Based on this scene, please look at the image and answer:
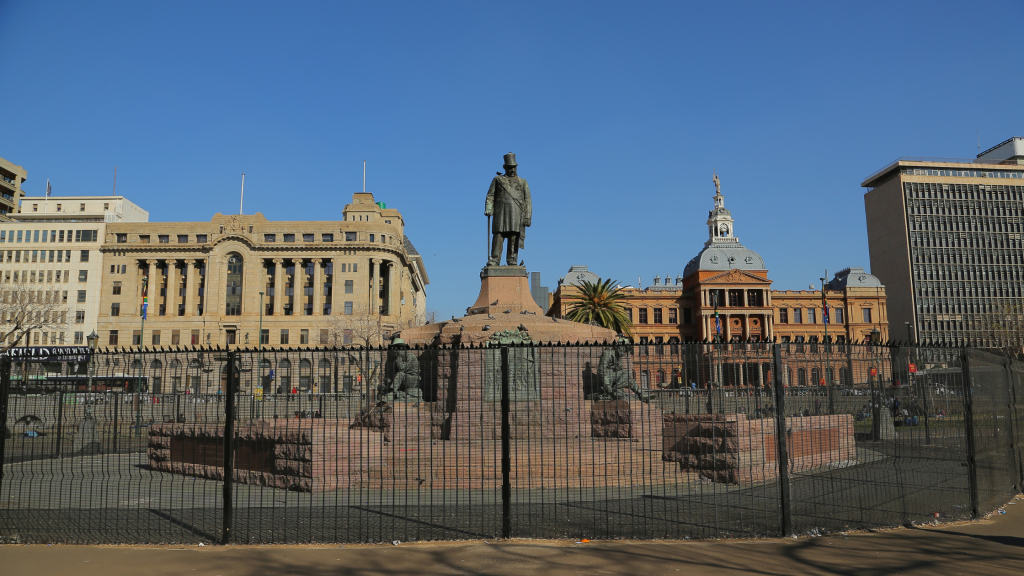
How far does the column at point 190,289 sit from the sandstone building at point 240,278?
0.13 metres

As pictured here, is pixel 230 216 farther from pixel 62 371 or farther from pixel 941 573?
pixel 941 573

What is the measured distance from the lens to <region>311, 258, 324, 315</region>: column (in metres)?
85.9

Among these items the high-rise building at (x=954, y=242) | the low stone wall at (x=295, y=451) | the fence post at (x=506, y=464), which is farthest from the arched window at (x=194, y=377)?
the high-rise building at (x=954, y=242)

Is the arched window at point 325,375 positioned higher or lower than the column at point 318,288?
lower

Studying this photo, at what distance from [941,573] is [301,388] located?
26.0 ft

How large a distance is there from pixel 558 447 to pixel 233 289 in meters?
84.6

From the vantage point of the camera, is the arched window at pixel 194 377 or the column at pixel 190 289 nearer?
the arched window at pixel 194 377

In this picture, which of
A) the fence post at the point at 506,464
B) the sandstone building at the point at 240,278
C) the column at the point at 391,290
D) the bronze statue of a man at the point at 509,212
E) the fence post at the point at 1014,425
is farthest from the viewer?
the column at the point at 391,290

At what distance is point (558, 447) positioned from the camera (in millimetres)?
9891

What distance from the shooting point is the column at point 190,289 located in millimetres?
86438

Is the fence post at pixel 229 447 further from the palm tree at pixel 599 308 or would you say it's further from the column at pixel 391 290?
the column at pixel 391 290

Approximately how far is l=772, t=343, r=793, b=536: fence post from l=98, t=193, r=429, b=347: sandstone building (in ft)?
255

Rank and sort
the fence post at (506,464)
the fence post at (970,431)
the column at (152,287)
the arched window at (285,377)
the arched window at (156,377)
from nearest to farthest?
the fence post at (506,464) → the fence post at (970,431) → the arched window at (285,377) → the arched window at (156,377) → the column at (152,287)

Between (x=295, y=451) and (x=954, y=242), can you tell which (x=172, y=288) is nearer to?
(x=295, y=451)
